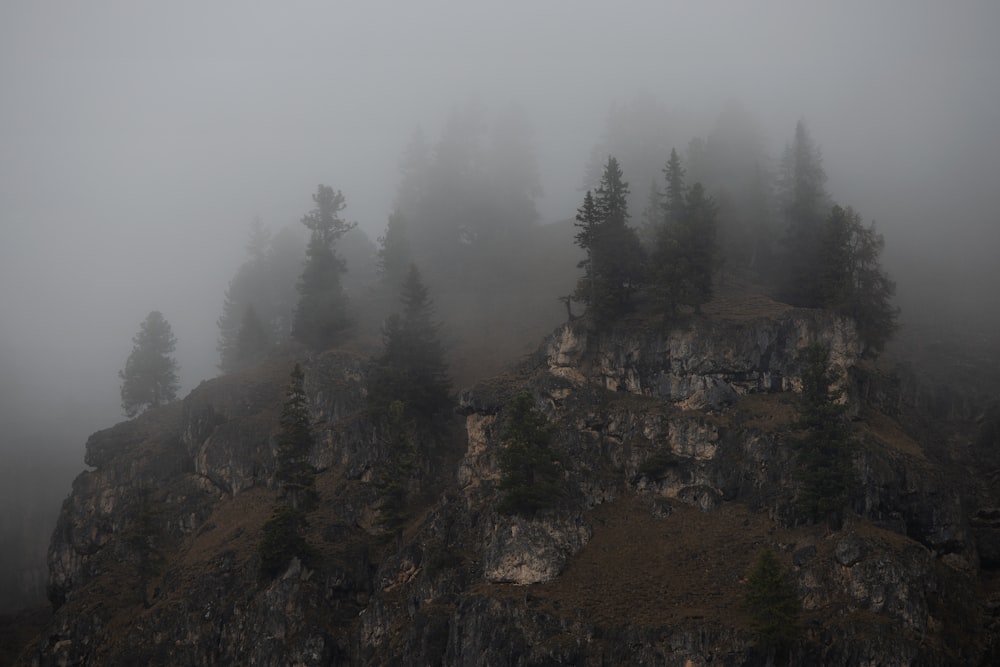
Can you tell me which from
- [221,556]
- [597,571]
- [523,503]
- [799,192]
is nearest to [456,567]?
[523,503]

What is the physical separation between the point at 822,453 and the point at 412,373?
31.1 metres

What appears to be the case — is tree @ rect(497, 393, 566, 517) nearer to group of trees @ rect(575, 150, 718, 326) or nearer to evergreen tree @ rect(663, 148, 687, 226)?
group of trees @ rect(575, 150, 718, 326)

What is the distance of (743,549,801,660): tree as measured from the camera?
31.7 meters

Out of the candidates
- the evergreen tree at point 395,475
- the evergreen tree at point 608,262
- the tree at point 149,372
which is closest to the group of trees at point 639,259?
the evergreen tree at point 608,262

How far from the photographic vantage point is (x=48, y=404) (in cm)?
11025

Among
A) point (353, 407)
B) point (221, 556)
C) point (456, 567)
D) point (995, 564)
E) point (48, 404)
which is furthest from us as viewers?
point (48, 404)

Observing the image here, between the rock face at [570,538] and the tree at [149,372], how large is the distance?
16.0 m

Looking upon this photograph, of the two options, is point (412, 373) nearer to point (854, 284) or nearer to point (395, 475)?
point (395, 475)

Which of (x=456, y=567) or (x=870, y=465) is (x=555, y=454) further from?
(x=870, y=465)

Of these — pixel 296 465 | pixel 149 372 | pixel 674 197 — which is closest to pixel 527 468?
pixel 296 465

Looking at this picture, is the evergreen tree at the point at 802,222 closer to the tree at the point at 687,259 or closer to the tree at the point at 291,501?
the tree at the point at 687,259

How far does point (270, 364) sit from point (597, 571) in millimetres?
43091

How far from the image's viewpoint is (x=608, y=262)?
52.9m

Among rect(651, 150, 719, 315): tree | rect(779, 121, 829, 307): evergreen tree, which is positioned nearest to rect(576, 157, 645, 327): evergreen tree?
rect(651, 150, 719, 315): tree
